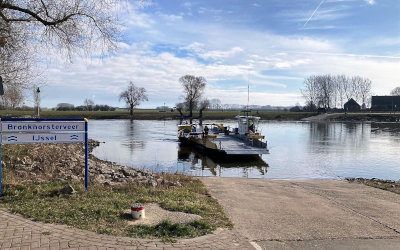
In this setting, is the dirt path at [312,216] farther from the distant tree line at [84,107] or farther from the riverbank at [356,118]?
the distant tree line at [84,107]

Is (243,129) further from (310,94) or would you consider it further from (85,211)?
(310,94)

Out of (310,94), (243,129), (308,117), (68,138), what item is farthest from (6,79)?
(310,94)

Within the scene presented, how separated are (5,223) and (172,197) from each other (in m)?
3.79

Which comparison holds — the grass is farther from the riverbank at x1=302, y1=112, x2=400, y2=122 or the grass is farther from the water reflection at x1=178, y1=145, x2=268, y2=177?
the riverbank at x1=302, y1=112, x2=400, y2=122

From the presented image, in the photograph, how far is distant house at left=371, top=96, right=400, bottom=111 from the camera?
151 meters

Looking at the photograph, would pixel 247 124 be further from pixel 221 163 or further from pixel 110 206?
pixel 110 206

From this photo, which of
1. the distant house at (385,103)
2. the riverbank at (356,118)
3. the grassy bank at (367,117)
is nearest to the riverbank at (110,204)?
the riverbank at (356,118)

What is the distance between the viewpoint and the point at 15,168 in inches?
494

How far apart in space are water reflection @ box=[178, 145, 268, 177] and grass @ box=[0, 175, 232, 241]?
50.7ft

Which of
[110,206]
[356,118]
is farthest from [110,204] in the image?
[356,118]

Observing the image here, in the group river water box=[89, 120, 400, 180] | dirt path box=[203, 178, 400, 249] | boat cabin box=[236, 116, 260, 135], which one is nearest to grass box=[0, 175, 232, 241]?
dirt path box=[203, 178, 400, 249]

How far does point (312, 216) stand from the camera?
A: 8953 mm

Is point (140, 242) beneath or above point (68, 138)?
beneath

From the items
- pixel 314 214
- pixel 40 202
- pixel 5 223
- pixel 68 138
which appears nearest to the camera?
pixel 5 223
